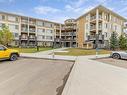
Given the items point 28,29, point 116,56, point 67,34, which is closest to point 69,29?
point 67,34

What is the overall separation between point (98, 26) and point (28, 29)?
26691 mm

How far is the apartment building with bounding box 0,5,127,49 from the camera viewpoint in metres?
38.5

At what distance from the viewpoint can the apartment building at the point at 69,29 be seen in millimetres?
38541

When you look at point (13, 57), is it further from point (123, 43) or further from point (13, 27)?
point (13, 27)

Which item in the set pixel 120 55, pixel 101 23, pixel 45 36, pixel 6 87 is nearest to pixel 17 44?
pixel 45 36

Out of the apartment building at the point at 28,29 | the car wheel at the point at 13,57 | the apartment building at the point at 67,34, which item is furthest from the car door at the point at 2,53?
the apartment building at the point at 67,34

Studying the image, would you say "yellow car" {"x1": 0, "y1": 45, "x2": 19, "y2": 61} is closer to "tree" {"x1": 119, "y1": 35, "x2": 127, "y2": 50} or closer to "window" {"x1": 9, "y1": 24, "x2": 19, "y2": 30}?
"tree" {"x1": 119, "y1": 35, "x2": 127, "y2": 50}

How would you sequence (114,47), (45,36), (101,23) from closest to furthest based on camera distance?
1. (114,47)
2. (101,23)
3. (45,36)

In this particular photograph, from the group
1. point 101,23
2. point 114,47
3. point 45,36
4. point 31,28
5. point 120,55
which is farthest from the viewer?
point 45,36

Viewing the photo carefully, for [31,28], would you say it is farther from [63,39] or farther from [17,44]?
[63,39]

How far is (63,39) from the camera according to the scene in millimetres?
62625

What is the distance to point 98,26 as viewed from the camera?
3856cm

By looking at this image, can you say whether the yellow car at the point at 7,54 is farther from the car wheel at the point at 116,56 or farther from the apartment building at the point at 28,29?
the apartment building at the point at 28,29

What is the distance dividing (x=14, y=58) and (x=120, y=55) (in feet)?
43.7
